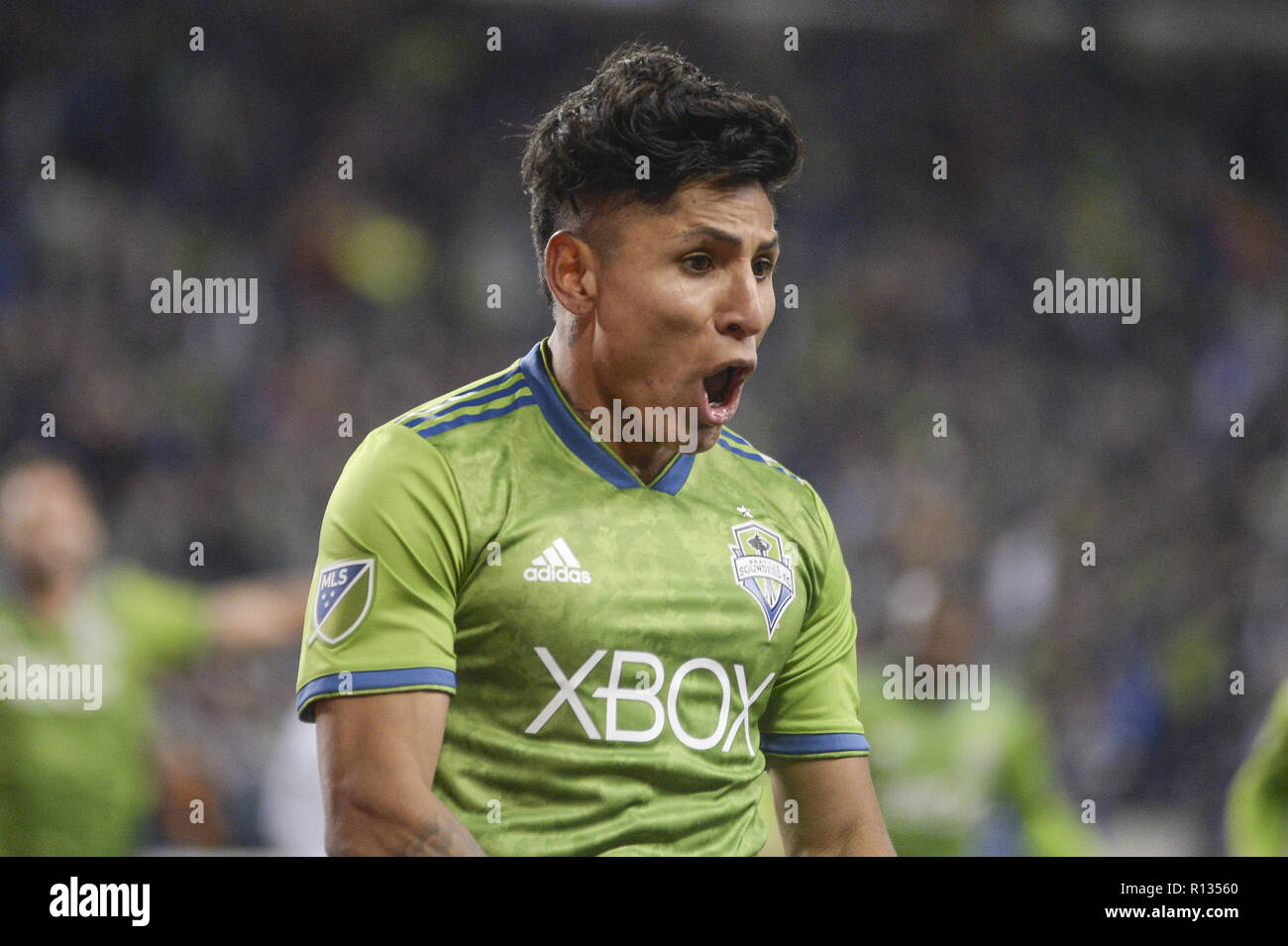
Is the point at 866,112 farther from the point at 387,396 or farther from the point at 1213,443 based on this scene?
the point at 387,396

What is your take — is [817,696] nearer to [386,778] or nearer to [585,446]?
[585,446]

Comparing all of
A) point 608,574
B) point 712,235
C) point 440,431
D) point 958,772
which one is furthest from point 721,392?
point 958,772

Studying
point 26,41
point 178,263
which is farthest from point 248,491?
point 26,41

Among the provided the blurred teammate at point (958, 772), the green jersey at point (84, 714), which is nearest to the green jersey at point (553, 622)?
the blurred teammate at point (958, 772)

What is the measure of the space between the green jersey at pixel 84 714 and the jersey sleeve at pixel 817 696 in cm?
325

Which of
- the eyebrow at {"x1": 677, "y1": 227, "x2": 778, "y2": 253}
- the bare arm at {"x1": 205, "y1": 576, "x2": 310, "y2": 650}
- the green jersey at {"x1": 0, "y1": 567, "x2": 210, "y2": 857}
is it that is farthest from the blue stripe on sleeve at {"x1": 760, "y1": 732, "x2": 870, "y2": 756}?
the bare arm at {"x1": 205, "y1": 576, "x2": 310, "y2": 650}

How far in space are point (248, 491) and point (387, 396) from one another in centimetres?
122

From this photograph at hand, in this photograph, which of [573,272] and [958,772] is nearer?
[573,272]

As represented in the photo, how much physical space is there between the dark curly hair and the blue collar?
0.25 meters

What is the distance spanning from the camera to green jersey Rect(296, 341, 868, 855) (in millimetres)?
2334

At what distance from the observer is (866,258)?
435 inches

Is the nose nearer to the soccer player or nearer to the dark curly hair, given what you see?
the soccer player

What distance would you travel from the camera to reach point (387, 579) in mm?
2303

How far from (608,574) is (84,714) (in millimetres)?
3387
